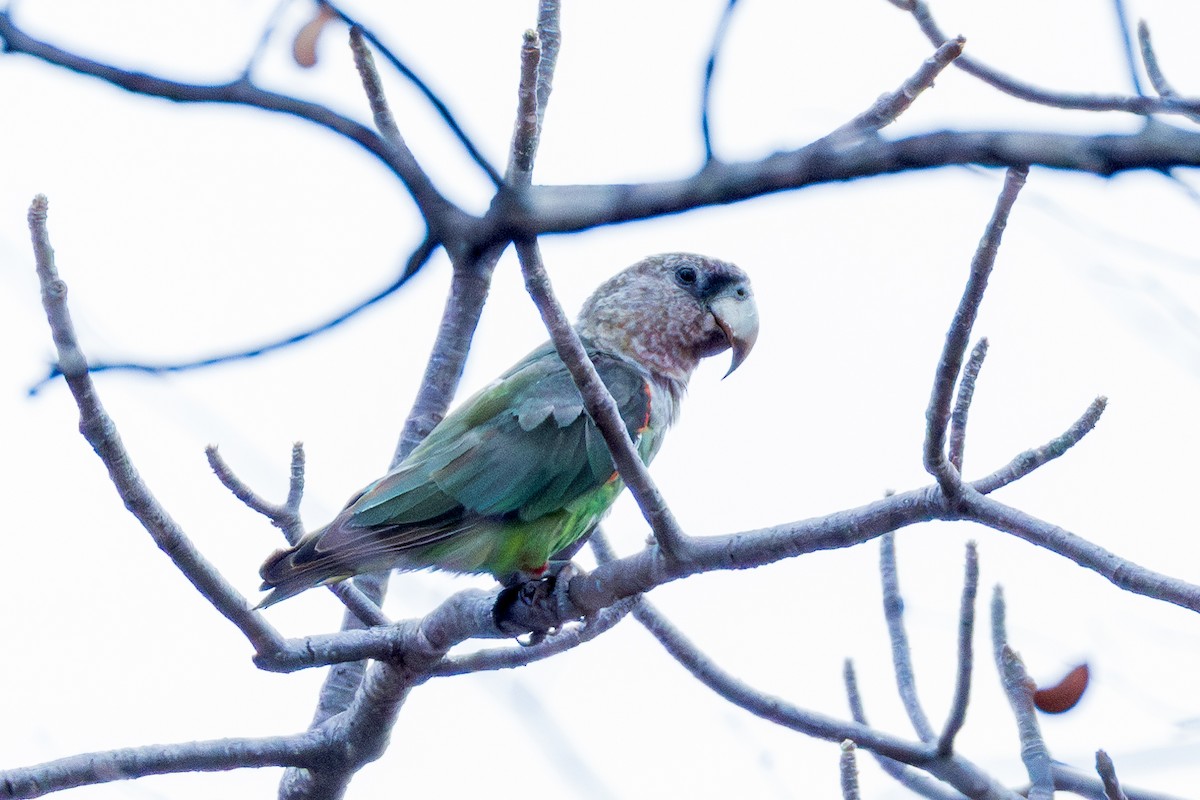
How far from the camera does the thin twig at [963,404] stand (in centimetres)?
253

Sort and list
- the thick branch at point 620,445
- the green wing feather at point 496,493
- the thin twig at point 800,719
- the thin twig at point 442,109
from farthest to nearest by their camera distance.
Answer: the green wing feather at point 496,493 < the thin twig at point 800,719 < the thick branch at point 620,445 < the thin twig at point 442,109

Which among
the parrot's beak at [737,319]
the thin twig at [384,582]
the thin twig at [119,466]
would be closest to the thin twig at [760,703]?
the thin twig at [384,582]

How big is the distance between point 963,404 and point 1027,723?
0.98m

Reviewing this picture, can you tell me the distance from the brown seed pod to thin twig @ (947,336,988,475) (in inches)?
31.8

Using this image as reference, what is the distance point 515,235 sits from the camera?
1.68 m

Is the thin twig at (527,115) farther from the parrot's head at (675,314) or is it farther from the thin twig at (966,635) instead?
the parrot's head at (675,314)

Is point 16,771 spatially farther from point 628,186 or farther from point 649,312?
point 649,312

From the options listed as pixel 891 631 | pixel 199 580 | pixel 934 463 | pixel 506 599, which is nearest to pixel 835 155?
pixel 934 463

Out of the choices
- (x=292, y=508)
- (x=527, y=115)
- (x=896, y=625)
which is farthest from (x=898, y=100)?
(x=292, y=508)

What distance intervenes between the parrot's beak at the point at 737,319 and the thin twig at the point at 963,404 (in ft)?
9.76

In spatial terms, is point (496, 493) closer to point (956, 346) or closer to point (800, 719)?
point (800, 719)

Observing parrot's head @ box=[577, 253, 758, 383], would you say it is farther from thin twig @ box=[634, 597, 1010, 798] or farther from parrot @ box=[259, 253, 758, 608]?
thin twig @ box=[634, 597, 1010, 798]

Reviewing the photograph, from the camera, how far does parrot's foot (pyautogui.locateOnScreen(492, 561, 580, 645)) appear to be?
351 centimetres

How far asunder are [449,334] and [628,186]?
297 cm
